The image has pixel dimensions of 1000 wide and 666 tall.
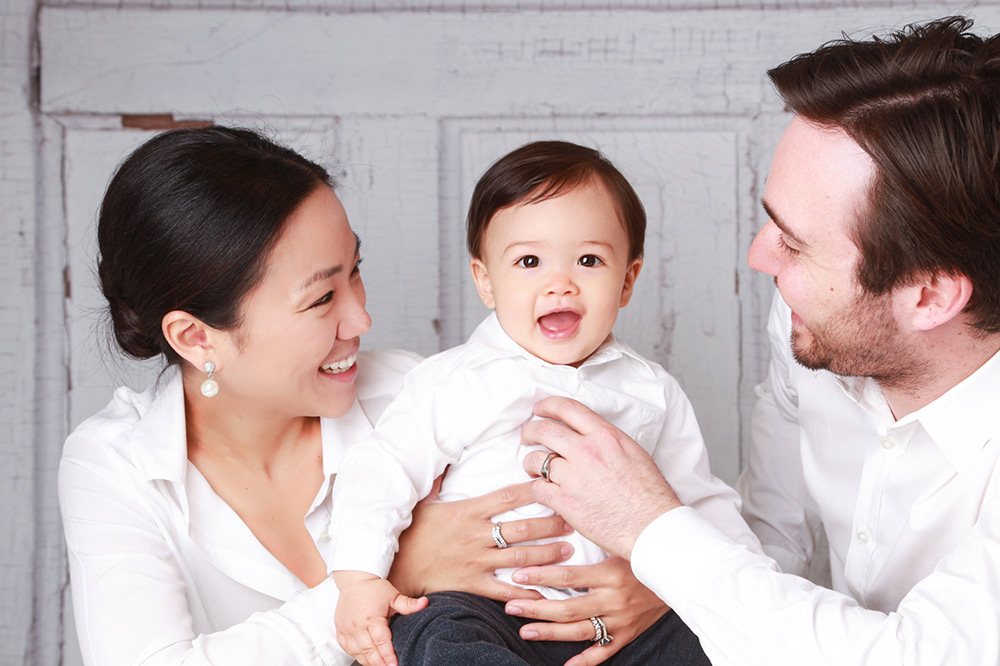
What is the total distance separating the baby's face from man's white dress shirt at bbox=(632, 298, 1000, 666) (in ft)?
1.29

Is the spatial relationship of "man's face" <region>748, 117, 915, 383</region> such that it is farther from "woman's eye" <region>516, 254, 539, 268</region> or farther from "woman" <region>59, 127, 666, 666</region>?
"woman" <region>59, 127, 666, 666</region>

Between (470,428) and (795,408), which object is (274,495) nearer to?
(470,428)

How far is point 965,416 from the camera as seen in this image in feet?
5.03

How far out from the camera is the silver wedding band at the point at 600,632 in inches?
63.1

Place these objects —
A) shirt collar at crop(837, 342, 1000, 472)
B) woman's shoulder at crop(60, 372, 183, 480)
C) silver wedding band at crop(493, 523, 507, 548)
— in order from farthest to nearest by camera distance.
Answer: woman's shoulder at crop(60, 372, 183, 480) < silver wedding band at crop(493, 523, 507, 548) < shirt collar at crop(837, 342, 1000, 472)

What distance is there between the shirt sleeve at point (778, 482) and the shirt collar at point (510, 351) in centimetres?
46

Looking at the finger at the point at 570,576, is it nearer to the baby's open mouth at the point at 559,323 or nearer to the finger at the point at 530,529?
the finger at the point at 530,529

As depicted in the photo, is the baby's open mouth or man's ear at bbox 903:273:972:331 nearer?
man's ear at bbox 903:273:972:331

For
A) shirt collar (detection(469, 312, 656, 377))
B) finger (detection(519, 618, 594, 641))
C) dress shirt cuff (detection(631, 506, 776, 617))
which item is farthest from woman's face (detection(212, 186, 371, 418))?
dress shirt cuff (detection(631, 506, 776, 617))

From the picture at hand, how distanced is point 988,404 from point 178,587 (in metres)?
1.46

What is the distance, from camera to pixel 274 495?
6.11ft

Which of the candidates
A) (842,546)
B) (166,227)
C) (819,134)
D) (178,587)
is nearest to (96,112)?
(166,227)

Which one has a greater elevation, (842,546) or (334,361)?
(334,361)

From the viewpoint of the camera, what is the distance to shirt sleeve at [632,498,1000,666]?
130 centimetres
